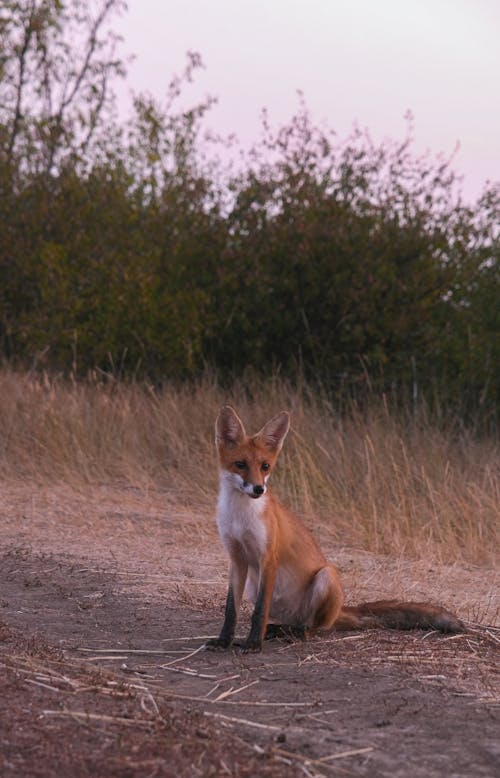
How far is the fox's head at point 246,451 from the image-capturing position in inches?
214

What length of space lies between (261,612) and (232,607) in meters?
0.18

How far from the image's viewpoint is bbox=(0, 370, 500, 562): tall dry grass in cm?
976

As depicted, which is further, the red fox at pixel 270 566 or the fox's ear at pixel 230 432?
the fox's ear at pixel 230 432

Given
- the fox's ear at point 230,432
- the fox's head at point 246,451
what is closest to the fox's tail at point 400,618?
the fox's head at point 246,451

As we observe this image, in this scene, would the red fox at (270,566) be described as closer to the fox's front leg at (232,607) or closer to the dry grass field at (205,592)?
the fox's front leg at (232,607)

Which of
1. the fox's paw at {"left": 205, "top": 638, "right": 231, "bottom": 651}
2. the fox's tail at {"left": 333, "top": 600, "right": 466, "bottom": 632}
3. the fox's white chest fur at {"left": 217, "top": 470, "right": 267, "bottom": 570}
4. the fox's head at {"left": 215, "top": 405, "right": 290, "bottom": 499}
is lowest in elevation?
the fox's paw at {"left": 205, "top": 638, "right": 231, "bottom": 651}

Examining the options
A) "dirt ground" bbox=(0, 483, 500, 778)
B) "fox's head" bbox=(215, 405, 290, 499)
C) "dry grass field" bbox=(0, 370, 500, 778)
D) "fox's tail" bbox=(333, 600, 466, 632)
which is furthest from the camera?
"fox's tail" bbox=(333, 600, 466, 632)

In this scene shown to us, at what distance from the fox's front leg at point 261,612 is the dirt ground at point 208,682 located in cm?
10

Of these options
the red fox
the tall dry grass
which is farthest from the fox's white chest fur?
the tall dry grass

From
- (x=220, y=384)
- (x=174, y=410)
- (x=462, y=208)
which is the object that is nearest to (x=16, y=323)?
(x=220, y=384)

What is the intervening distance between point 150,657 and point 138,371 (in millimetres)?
11277

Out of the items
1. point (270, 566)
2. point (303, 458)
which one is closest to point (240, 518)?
point (270, 566)

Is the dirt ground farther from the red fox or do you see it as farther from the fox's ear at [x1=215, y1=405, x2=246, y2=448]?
the fox's ear at [x1=215, y1=405, x2=246, y2=448]

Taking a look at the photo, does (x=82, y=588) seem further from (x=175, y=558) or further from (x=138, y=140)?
(x=138, y=140)
